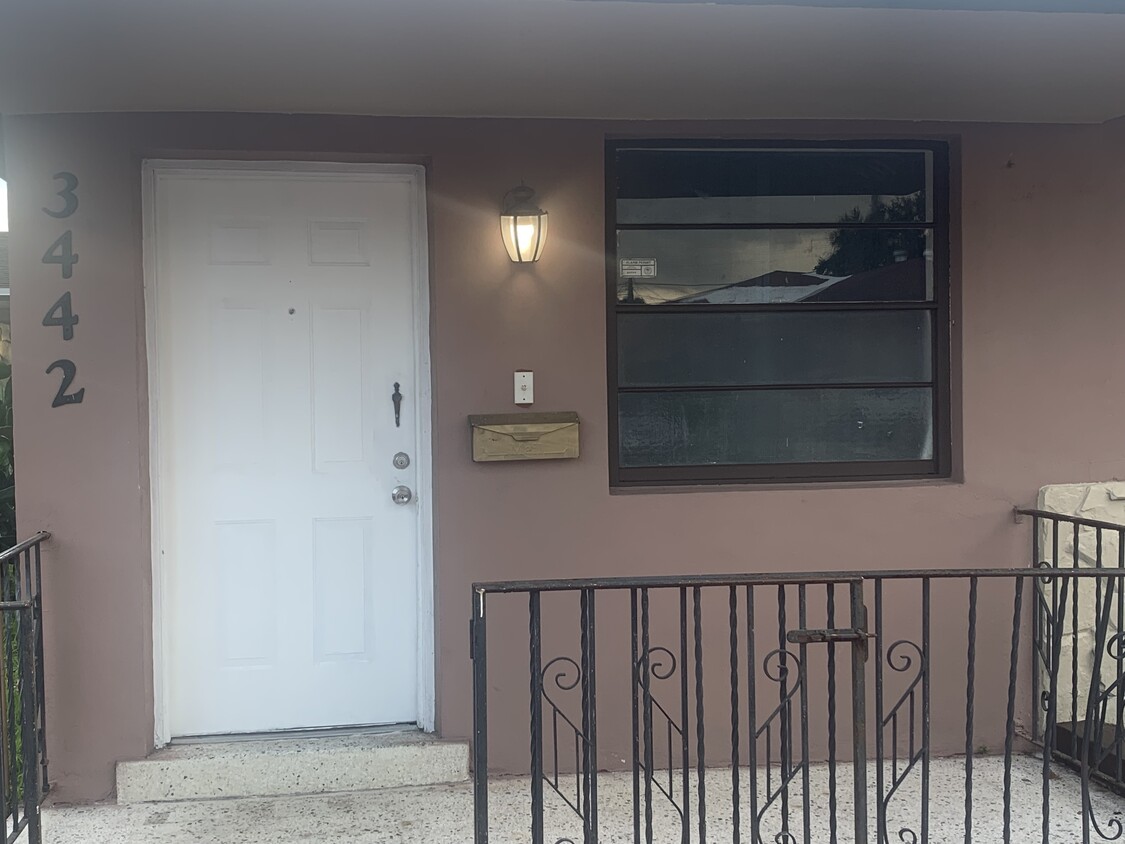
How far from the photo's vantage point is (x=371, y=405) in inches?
138

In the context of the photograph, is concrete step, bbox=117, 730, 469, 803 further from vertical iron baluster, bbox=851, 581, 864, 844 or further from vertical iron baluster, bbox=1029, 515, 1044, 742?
vertical iron baluster, bbox=1029, 515, 1044, 742

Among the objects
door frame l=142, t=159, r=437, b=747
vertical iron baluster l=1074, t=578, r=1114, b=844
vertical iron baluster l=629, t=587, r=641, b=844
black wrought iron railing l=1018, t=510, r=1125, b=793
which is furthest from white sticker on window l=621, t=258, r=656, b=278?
vertical iron baluster l=1074, t=578, r=1114, b=844

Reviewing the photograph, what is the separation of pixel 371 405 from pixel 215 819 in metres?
1.59

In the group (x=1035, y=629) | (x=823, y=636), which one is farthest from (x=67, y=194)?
(x=1035, y=629)

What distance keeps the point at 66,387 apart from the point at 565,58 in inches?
85.0

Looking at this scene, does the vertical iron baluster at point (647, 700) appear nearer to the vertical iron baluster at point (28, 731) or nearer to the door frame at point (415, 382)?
the door frame at point (415, 382)

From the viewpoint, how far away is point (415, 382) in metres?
3.52

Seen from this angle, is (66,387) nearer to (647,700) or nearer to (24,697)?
(24,697)

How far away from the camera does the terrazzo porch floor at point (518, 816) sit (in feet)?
9.70

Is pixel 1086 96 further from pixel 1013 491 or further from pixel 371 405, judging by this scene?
pixel 371 405

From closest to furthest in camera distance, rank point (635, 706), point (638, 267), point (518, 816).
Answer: point (635, 706)
point (518, 816)
point (638, 267)

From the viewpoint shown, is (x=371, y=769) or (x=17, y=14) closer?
(x=17, y=14)

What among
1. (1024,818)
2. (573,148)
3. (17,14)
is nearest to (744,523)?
(1024,818)

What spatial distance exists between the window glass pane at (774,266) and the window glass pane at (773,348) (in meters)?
0.07
